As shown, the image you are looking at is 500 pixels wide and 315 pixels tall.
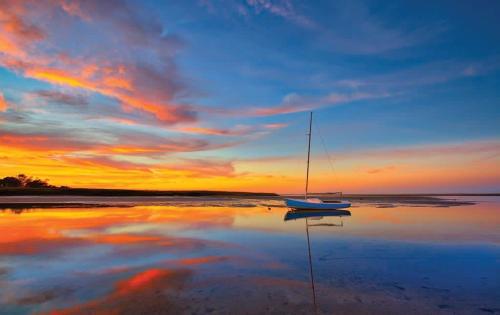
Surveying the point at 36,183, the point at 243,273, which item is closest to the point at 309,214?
the point at 243,273

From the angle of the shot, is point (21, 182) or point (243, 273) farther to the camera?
point (21, 182)

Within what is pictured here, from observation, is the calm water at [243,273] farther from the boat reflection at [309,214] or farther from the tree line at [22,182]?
the tree line at [22,182]

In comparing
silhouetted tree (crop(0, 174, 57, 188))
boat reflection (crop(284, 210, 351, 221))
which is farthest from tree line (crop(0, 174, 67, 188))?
boat reflection (crop(284, 210, 351, 221))

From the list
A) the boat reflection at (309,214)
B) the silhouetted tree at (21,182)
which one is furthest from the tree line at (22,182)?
the boat reflection at (309,214)

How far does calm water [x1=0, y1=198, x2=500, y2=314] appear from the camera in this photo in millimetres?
9047

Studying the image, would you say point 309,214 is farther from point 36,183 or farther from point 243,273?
point 36,183

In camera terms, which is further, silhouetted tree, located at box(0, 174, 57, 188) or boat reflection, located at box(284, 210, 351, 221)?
silhouetted tree, located at box(0, 174, 57, 188)

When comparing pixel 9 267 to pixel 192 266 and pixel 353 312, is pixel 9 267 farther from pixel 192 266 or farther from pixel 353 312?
pixel 353 312

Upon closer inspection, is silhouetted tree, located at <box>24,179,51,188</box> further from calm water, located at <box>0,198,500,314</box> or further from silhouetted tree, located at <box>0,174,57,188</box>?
calm water, located at <box>0,198,500,314</box>

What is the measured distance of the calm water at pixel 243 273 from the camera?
905cm

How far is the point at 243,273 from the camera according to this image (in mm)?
12531

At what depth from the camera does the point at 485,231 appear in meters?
24.9

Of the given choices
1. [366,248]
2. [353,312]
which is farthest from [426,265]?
[353,312]

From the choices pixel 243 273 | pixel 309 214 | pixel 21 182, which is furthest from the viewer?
pixel 21 182
